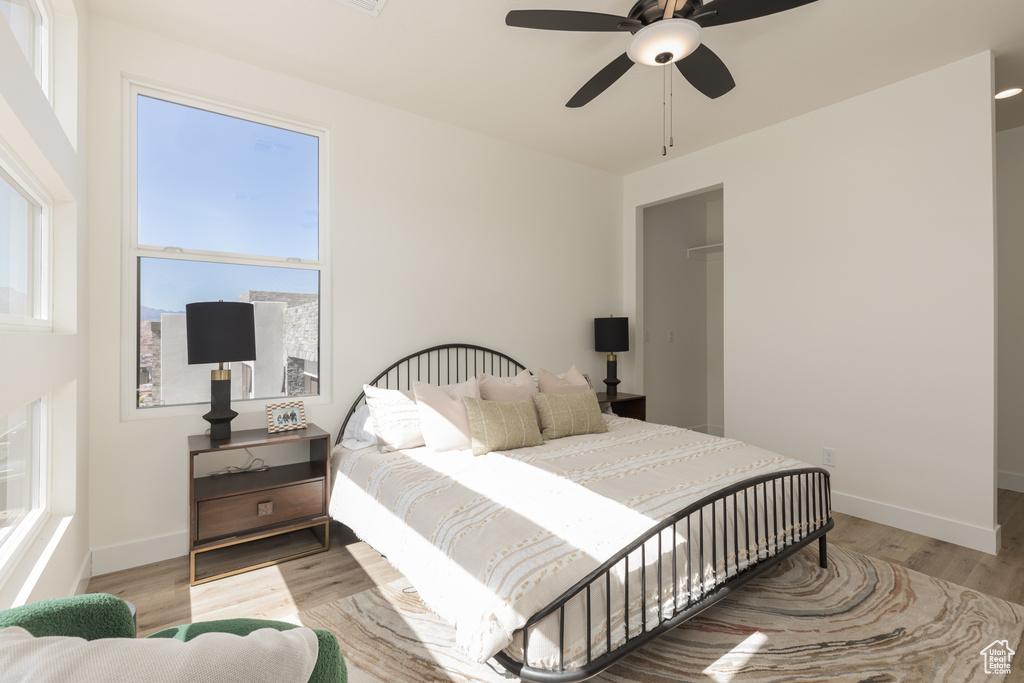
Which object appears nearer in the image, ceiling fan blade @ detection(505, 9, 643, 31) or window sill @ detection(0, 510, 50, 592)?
window sill @ detection(0, 510, 50, 592)

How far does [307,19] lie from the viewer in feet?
8.25

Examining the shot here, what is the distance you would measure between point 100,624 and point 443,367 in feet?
8.90

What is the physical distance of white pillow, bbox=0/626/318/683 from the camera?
23.5 inches

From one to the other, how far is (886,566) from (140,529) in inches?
160

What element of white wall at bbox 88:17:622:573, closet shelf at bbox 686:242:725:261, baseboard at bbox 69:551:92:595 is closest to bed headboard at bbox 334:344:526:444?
white wall at bbox 88:17:622:573

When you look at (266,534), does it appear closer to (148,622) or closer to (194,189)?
(148,622)

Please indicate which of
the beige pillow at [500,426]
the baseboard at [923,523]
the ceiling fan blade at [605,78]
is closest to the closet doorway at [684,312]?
the baseboard at [923,523]

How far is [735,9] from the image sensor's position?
2.00 m

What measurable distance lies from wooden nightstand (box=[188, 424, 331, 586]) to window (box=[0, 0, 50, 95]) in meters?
1.72

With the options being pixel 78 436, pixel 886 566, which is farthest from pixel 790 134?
pixel 78 436

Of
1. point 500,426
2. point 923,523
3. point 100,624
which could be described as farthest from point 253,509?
point 923,523

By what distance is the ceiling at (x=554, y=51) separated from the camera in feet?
8.04
